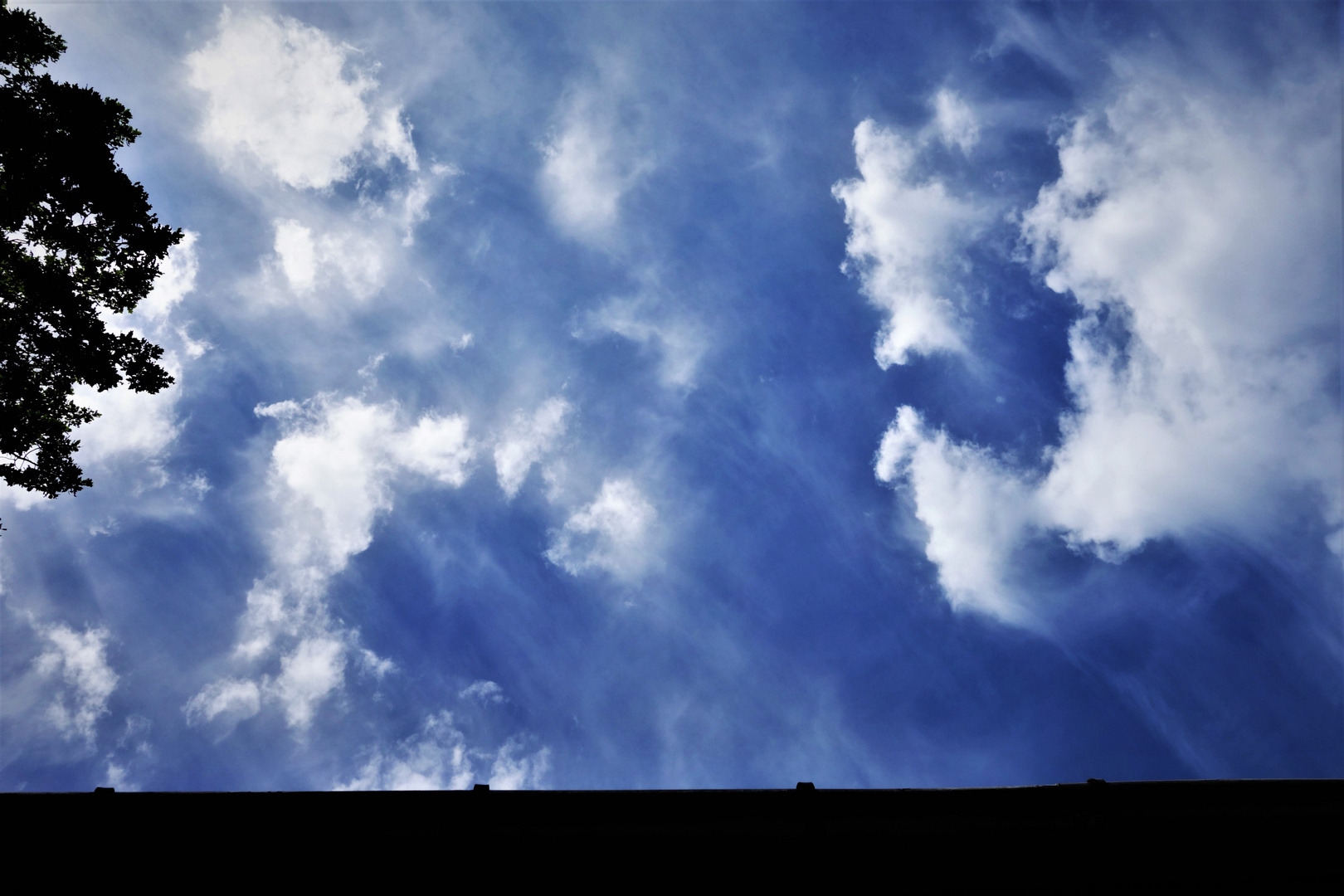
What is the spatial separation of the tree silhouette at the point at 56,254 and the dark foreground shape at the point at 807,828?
33.4 feet

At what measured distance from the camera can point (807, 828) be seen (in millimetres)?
4844

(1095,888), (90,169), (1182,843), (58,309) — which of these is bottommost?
(1095,888)

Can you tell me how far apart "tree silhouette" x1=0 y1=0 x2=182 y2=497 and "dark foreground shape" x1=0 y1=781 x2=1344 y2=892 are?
400 inches

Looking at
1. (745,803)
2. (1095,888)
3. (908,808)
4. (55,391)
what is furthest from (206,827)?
(55,391)

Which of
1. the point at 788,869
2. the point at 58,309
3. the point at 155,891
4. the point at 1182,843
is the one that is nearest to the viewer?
the point at 155,891

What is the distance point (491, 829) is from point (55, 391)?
44.8 ft

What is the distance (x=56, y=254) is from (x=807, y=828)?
53.7 feet

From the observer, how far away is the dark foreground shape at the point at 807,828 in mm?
4621

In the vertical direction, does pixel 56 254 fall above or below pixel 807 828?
above

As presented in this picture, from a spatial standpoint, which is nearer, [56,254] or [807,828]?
[807,828]

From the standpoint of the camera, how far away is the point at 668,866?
470 centimetres

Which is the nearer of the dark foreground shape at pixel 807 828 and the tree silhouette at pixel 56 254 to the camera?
the dark foreground shape at pixel 807 828

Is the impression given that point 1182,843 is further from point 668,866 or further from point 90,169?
point 90,169

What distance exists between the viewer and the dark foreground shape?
462 centimetres
